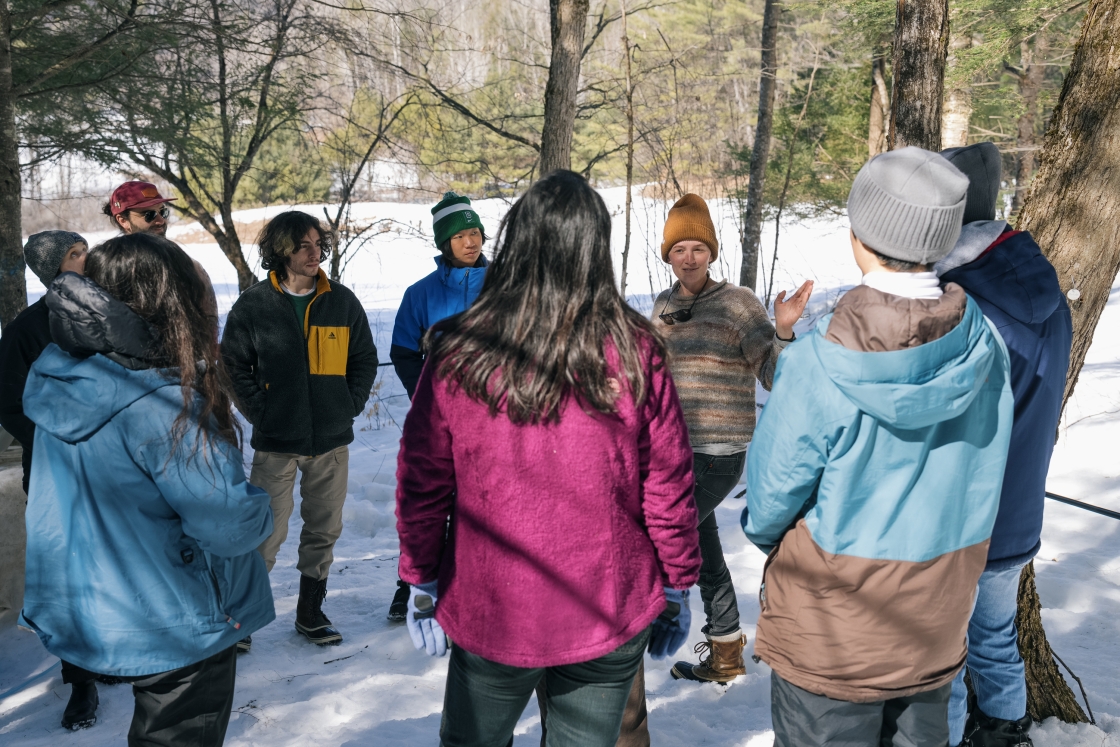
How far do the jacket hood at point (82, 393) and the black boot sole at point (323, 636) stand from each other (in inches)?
75.3

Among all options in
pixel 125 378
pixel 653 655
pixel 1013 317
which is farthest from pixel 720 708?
pixel 125 378

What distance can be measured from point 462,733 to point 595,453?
2.30 ft

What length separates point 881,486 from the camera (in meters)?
1.57

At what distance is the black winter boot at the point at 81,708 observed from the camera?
105 inches

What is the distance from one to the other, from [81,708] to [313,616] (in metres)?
0.91

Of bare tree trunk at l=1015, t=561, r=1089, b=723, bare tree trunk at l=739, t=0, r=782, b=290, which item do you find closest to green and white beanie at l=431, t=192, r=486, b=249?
bare tree trunk at l=1015, t=561, r=1089, b=723

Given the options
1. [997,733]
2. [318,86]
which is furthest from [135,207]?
[318,86]

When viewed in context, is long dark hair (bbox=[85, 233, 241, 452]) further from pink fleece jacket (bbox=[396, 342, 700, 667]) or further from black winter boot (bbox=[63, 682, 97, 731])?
black winter boot (bbox=[63, 682, 97, 731])

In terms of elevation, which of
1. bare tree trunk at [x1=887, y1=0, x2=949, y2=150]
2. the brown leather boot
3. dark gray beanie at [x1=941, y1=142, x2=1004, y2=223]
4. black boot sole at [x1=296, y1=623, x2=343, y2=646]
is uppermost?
bare tree trunk at [x1=887, y1=0, x2=949, y2=150]

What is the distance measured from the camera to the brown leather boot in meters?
2.97

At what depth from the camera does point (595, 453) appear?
1.55 m

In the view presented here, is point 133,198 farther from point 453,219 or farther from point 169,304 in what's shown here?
point 169,304

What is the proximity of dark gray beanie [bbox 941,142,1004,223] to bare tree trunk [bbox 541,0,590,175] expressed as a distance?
3673mm

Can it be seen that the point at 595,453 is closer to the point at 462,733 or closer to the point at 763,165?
the point at 462,733
